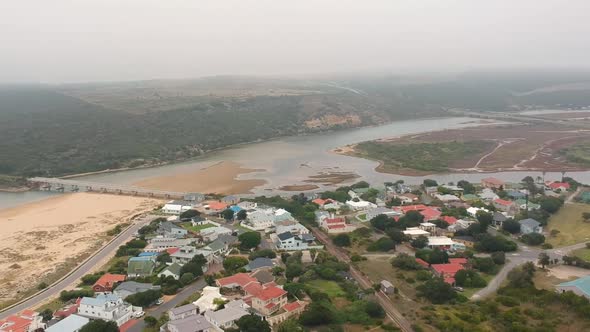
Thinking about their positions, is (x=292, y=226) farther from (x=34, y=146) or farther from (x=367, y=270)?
(x=34, y=146)

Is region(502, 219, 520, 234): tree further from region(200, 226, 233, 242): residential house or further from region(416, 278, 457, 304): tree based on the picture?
region(200, 226, 233, 242): residential house

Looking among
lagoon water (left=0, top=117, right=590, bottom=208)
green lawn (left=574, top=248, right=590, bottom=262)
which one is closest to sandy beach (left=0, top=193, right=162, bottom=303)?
lagoon water (left=0, top=117, right=590, bottom=208)

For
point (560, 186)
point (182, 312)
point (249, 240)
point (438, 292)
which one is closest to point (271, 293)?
point (182, 312)

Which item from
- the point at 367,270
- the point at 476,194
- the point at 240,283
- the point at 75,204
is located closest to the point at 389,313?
the point at 367,270

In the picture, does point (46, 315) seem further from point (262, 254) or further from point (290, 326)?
point (262, 254)

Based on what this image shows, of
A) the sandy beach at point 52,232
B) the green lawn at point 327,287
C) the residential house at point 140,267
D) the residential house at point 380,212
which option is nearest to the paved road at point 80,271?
the sandy beach at point 52,232

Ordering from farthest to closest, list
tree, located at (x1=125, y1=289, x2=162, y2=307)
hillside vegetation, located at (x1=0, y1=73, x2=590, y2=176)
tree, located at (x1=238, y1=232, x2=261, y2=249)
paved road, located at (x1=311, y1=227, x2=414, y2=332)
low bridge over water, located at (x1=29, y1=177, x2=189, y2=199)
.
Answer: hillside vegetation, located at (x1=0, y1=73, x2=590, y2=176) → low bridge over water, located at (x1=29, y1=177, x2=189, y2=199) → tree, located at (x1=238, y1=232, x2=261, y2=249) → tree, located at (x1=125, y1=289, x2=162, y2=307) → paved road, located at (x1=311, y1=227, x2=414, y2=332)

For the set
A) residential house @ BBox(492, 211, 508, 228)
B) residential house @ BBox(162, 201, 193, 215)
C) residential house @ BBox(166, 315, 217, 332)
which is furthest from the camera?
residential house @ BBox(162, 201, 193, 215)

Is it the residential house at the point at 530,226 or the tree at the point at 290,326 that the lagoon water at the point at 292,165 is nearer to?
the residential house at the point at 530,226
